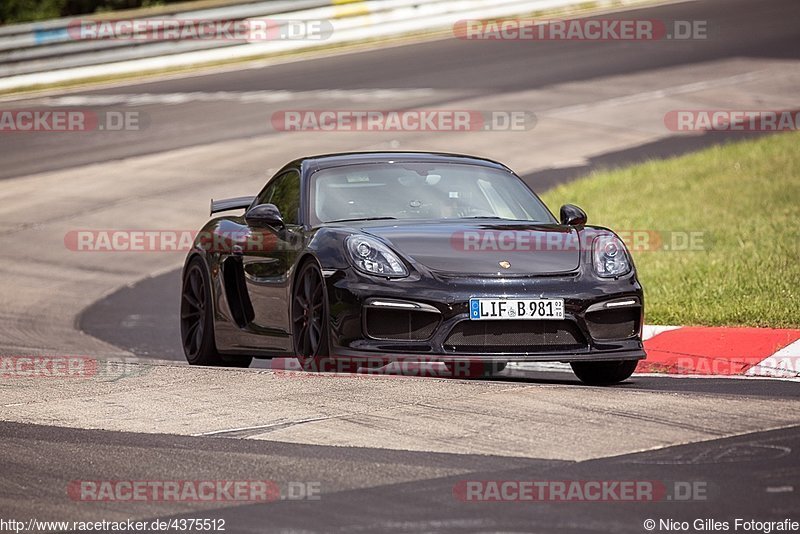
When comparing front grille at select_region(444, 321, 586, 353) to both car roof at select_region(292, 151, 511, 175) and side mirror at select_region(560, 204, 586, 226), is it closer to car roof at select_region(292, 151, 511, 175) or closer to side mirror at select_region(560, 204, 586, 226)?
side mirror at select_region(560, 204, 586, 226)

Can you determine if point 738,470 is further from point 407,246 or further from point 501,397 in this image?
point 407,246

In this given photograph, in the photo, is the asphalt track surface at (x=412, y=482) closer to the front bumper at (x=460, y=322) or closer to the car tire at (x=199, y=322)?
the front bumper at (x=460, y=322)

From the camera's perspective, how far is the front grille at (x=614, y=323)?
8.06m

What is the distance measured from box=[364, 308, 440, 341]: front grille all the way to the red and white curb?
1896 millimetres

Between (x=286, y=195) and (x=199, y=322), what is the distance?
1.25m

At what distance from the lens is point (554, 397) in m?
7.00

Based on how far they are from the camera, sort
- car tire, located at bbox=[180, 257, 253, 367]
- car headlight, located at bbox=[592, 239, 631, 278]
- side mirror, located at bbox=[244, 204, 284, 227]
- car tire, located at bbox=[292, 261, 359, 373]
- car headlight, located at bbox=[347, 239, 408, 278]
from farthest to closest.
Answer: car tire, located at bbox=[180, 257, 253, 367] → side mirror, located at bbox=[244, 204, 284, 227] → car headlight, located at bbox=[592, 239, 631, 278] → car tire, located at bbox=[292, 261, 359, 373] → car headlight, located at bbox=[347, 239, 408, 278]

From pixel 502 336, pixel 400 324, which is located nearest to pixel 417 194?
pixel 400 324

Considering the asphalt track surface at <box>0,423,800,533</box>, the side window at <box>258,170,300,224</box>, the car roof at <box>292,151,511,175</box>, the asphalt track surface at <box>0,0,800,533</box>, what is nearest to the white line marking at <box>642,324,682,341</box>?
the asphalt track surface at <box>0,0,800,533</box>

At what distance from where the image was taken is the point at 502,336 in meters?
7.87

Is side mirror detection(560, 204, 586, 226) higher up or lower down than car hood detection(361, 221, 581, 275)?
higher up

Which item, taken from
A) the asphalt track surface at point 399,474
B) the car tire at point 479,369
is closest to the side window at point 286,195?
the car tire at point 479,369

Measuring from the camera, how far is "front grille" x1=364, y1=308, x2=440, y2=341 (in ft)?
25.8

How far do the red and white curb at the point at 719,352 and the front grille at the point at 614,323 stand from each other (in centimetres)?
79
